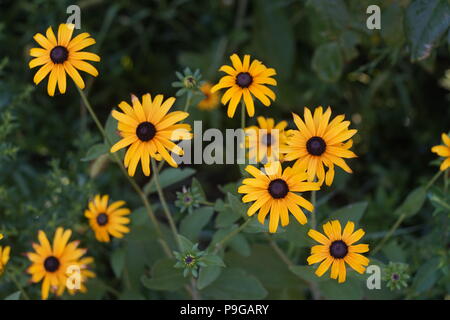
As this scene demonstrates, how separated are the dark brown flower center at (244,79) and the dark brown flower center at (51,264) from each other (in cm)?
72

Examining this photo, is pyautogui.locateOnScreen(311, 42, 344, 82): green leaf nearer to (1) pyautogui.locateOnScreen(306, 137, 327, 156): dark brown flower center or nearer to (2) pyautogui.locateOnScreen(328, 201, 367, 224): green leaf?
(2) pyautogui.locateOnScreen(328, 201, 367, 224): green leaf

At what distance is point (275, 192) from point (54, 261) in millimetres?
699

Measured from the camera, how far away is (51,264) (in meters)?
1.63

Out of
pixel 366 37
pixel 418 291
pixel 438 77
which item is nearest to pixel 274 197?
pixel 418 291

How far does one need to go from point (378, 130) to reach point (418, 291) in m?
1.14

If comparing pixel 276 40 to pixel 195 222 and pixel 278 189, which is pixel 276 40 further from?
pixel 278 189

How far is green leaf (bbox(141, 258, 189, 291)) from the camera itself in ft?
5.40

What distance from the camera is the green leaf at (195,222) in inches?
68.0

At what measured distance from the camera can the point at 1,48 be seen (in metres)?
2.50

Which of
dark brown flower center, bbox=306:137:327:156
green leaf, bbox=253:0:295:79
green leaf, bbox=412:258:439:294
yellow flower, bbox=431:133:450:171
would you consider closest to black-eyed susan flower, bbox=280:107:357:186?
dark brown flower center, bbox=306:137:327:156

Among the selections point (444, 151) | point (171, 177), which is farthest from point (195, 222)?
point (444, 151)

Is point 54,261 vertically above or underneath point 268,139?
underneath

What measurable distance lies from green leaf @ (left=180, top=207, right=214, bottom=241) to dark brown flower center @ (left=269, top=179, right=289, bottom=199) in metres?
0.43

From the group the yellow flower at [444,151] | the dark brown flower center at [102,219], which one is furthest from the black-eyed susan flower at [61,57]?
the yellow flower at [444,151]
